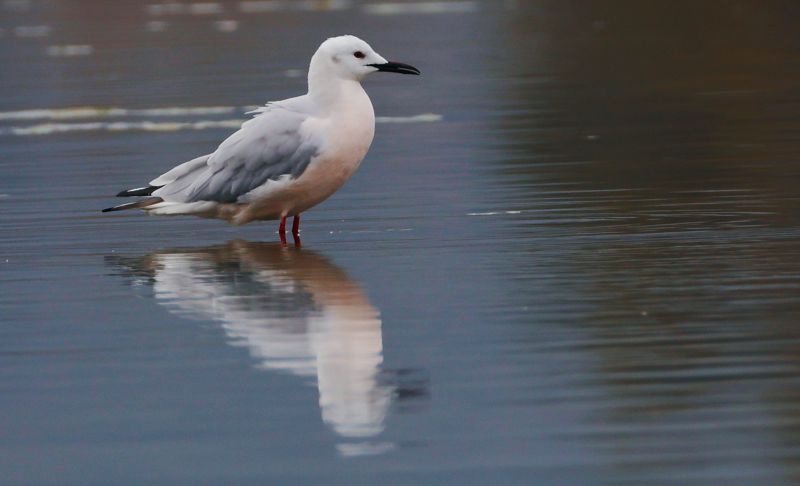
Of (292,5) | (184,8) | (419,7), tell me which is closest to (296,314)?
(419,7)

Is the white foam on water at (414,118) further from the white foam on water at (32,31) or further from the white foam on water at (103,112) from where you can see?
the white foam on water at (32,31)

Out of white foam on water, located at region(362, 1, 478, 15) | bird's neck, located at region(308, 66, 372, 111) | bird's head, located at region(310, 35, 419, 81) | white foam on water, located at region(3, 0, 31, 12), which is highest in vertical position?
white foam on water, located at region(3, 0, 31, 12)

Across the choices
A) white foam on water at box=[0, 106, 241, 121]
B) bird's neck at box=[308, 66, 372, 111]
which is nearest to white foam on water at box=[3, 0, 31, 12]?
white foam on water at box=[0, 106, 241, 121]

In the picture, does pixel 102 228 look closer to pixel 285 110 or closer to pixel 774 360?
pixel 285 110

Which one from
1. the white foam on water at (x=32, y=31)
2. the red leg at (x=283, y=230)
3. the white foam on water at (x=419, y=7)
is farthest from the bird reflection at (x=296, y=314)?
the white foam on water at (x=419, y=7)

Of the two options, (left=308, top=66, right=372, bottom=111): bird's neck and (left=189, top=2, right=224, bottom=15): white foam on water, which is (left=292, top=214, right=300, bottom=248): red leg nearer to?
(left=308, top=66, right=372, bottom=111): bird's neck

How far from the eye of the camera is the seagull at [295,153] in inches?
466

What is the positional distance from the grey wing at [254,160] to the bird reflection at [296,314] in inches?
15.2

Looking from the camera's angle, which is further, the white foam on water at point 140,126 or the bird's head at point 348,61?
the white foam on water at point 140,126

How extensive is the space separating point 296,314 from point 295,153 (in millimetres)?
2698

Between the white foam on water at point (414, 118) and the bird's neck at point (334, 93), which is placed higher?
the bird's neck at point (334, 93)

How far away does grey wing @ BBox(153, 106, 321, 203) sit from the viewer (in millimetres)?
11844

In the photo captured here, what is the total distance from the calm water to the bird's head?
1.00 meters

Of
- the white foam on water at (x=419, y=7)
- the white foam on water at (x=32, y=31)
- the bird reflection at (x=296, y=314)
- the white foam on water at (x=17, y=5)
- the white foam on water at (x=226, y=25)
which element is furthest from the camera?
the white foam on water at (x=17, y=5)
